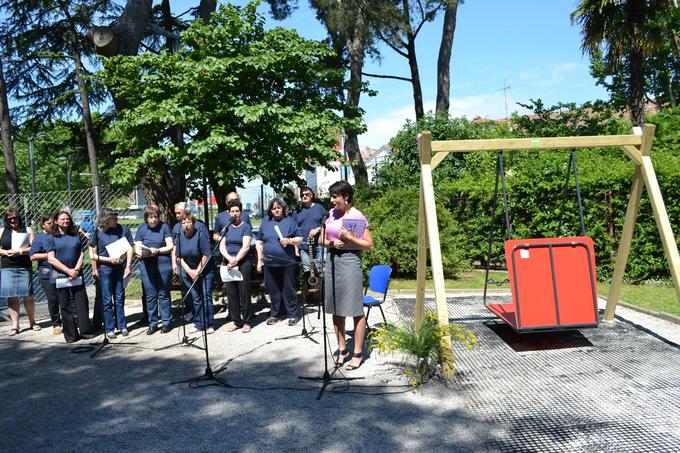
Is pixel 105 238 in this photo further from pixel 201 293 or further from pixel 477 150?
pixel 477 150

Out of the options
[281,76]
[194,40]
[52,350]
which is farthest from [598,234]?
[52,350]

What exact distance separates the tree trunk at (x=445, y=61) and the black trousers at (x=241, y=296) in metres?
15.0

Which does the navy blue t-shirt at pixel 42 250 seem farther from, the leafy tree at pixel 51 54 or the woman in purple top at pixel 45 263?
the leafy tree at pixel 51 54

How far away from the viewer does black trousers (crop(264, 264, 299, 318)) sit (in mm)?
7770

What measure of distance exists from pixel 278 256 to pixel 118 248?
209 cm

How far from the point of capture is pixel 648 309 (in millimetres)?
7895

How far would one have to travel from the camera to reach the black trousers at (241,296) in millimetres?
7594

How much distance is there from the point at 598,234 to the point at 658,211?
4.40m

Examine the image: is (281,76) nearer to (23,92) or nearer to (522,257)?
(522,257)

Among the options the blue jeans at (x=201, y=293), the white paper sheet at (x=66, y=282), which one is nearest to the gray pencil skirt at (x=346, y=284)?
the blue jeans at (x=201, y=293)

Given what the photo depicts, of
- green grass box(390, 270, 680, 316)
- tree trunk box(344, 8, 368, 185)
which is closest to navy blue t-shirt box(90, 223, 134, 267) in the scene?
green grass box(390, 270, 680, 316)

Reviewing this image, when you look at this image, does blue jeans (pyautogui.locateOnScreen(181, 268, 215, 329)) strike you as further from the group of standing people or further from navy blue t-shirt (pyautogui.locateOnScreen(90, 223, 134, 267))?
navy blue t-shirt (pyautogui.locateOnScreen(90, 223, 134, 267))

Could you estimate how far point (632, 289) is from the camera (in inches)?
379

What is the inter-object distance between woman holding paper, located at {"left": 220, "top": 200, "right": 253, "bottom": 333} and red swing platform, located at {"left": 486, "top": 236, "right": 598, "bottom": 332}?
11.2 feet
